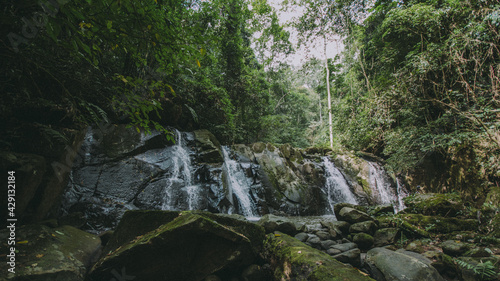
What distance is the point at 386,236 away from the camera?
154 inches

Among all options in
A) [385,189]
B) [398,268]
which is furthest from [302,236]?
[385,189]

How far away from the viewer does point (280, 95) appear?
22.3 m

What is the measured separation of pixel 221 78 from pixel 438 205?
11523mm

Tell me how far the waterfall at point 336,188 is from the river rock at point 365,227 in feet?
15.6

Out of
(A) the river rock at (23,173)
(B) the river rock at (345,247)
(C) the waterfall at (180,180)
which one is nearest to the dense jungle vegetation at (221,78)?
(A) the river rock at (23,173)

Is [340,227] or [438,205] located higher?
[438,205]

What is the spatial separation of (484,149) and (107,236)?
10587 millimetres

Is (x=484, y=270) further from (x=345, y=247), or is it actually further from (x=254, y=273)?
(x=254, y=273)

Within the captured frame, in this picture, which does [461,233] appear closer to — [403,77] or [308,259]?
[308,259]

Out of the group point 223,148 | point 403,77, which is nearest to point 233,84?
point 223,148

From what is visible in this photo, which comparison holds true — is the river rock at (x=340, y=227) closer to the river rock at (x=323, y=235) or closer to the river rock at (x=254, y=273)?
the river rock at (x=323, y=235)

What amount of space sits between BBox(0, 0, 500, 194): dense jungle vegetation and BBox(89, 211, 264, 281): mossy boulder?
1296 millimetres

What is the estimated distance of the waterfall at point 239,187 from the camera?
7.33 metres

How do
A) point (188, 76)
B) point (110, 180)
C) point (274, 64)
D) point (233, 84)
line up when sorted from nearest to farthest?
1. point (110, 180)
2. point (188, 76)
3. point (233, 84)
4. point (274, 64)
